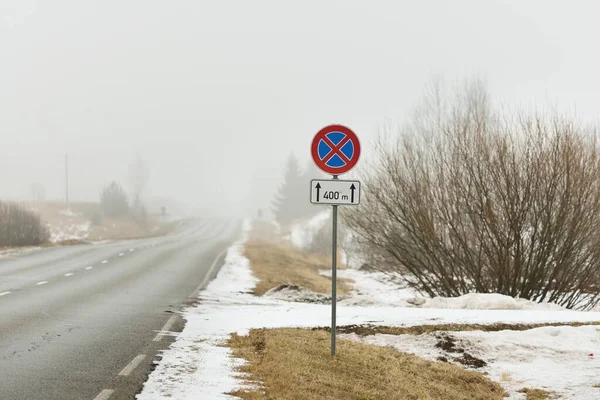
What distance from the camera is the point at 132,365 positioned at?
7129 millimetres

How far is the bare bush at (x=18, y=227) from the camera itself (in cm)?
3120

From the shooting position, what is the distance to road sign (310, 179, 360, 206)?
25.9ft

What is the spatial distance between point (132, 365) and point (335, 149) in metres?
3.75

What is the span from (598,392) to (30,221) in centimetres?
3101

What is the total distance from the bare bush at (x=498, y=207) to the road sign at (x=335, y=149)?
8.30m

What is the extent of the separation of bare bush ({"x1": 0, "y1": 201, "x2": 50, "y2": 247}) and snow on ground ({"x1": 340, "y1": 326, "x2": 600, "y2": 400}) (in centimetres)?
2590

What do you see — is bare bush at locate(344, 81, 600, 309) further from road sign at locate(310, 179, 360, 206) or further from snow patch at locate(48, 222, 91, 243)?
snow patch at locate(48, 222, 91, 243)

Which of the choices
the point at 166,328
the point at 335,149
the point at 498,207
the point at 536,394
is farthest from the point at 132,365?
the point at 498,207

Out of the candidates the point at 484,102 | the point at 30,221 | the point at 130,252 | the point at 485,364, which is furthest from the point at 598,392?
the point at 30,221

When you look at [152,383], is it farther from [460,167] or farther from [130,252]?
[130,252]

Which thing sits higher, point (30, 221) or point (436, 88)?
point (436, 88)

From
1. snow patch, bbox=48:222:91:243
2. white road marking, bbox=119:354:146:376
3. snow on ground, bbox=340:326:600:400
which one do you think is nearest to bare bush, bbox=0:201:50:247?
snow on ground, bbox=340:326:600:400

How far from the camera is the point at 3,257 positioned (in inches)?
965

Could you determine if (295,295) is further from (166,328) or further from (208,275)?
(166,328)
